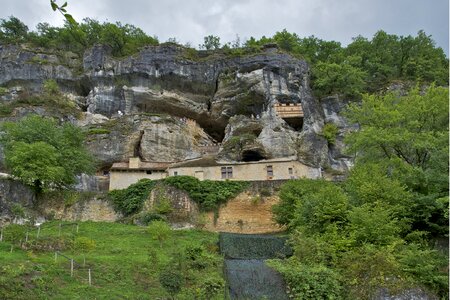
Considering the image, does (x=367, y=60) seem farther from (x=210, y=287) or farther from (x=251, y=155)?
(x=210, y=287)

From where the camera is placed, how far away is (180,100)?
4859 cm

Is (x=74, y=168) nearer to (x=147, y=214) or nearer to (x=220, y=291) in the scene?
(x=147, y=214)

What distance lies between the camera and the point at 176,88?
49.2 metres

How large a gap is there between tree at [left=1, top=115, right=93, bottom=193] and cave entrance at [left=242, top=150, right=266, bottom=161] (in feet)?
43.3

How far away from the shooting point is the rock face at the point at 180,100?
134 feet

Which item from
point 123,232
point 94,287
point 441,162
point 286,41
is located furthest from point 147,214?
point 286,41

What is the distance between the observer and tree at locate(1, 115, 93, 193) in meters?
29.2

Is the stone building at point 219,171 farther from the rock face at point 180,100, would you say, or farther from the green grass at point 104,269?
the green grass at point 104,269

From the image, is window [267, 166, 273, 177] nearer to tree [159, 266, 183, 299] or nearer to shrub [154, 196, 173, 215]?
shrub [154, 196, 173, 215]

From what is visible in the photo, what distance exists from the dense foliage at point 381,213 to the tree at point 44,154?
14.5 metres

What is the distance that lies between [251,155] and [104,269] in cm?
2522

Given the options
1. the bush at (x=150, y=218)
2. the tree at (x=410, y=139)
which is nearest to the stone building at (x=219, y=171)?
the bush at (x=150, y=218)

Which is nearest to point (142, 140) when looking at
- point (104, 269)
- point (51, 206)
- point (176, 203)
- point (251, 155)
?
point (251, 155)

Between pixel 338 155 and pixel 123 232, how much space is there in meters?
22.7
